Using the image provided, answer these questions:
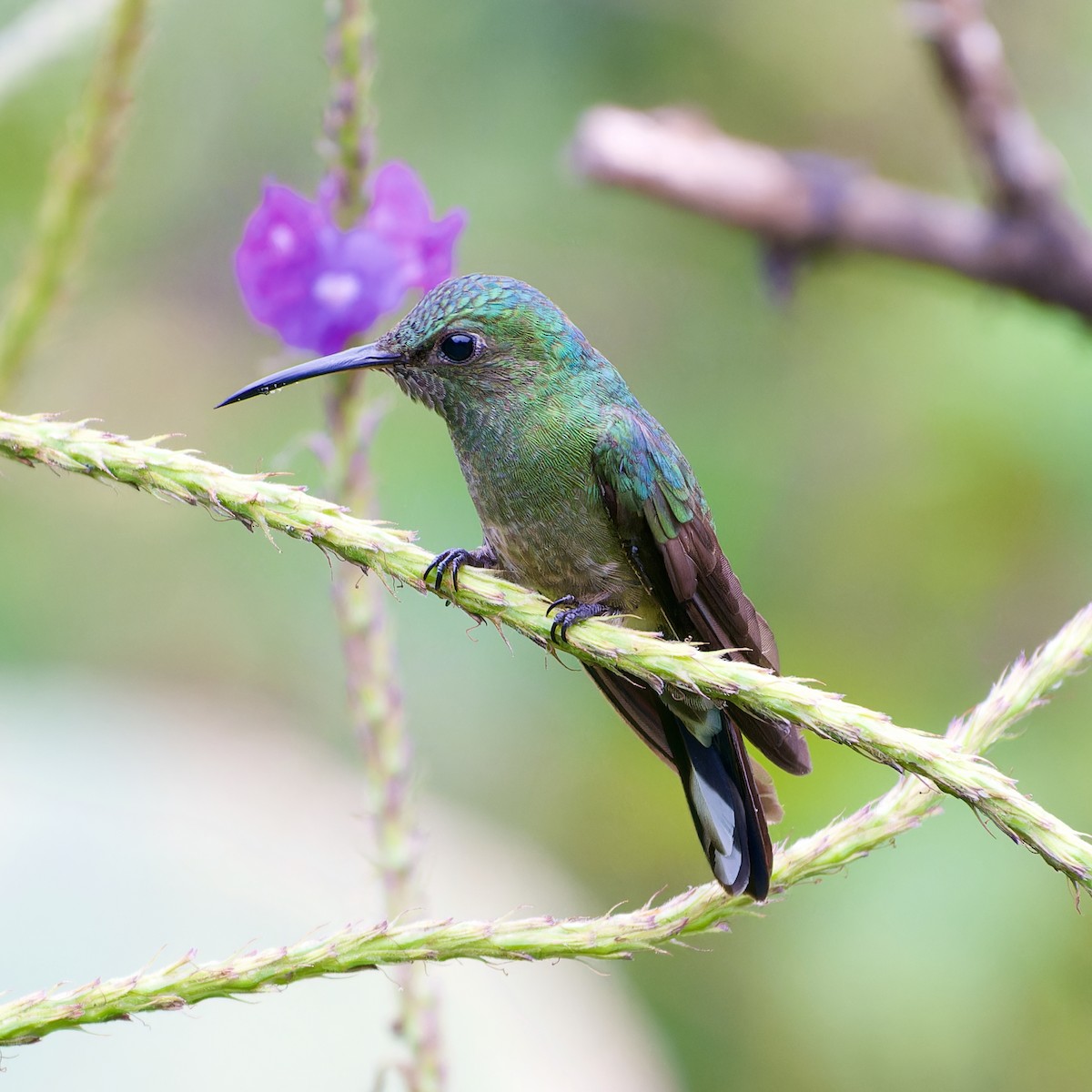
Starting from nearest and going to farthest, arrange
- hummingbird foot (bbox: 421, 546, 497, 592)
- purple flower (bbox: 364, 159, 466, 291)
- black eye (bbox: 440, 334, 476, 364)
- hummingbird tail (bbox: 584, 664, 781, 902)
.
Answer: hummingbird foot (bbox: 421, 546, 497, 592) → hummingbird tail (bbox: 584, 664, 781, 902) → black eye (bbox: 440, 334, 476, 364) → purple flower (bbox: 364, 159, 466, 291)

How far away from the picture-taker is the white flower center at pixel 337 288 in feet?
8.04

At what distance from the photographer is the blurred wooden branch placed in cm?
422

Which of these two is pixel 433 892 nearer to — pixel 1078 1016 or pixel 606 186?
pixel 1078 1016

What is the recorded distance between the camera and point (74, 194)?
2.46 m

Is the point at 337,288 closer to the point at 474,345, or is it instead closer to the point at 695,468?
the point at 474,345

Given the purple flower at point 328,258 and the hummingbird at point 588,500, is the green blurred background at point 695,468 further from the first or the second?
the hummingbird at point 588,500

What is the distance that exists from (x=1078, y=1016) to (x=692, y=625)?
2.55 meters

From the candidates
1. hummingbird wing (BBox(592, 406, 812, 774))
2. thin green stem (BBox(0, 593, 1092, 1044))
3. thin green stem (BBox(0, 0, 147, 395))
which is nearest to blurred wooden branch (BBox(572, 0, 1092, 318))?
thin green stem (BBox(0, 0, 147, 395))

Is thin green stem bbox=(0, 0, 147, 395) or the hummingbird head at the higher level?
thin green stem bbox=(0, 0, 147, 395)

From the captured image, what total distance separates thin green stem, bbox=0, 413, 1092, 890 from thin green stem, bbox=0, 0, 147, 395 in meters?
0.92

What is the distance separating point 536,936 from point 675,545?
899mm

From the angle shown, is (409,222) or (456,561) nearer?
(456,561)

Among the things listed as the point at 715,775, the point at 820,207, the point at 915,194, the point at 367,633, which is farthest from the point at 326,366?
the point at 915,194

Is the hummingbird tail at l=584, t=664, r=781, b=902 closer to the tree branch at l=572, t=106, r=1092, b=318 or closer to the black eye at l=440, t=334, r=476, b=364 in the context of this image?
the black eye at l=440, t=334, r=476, b=364
